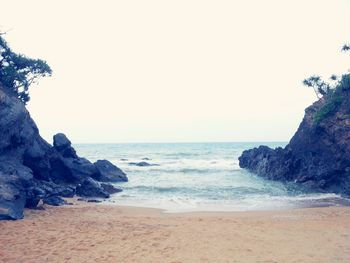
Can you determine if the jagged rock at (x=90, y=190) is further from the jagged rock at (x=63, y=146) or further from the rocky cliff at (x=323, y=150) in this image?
the rocky cliff at (x=323, y=150)

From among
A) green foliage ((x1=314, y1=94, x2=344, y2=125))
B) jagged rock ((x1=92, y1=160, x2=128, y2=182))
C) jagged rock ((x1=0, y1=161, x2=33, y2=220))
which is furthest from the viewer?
jagged rock ((x1=92, y1=160, x2=128, y2=182))

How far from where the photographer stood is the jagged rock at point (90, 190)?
22891 mm

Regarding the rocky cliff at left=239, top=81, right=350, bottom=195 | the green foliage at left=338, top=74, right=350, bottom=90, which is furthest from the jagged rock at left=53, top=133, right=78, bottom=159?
the green foliage at left=338, top=74, right=350, bottom=90

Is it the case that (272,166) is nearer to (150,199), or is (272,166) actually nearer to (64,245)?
(150,199)

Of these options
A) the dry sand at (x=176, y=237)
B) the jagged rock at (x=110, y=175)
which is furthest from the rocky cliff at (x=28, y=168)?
the jagged rock at (x=110, y=175)

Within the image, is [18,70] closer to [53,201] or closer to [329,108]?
[53,201]

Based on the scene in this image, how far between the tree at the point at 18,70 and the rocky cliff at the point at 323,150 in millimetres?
24726

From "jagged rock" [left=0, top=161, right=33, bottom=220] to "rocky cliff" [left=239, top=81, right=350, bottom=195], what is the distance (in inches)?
817

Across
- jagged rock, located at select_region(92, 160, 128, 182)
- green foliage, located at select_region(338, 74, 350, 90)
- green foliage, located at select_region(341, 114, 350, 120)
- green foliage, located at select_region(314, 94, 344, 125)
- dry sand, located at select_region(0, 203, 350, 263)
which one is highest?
green foliage, located at select_region(338, 74, 350, 90)

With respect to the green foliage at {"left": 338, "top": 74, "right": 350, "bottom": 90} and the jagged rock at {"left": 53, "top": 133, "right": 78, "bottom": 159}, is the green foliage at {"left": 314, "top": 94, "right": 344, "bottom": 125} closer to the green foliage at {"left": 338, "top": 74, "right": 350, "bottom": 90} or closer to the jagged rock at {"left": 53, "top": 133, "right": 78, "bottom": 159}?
the green foliage at {"left": 338, "top": 74, "right": 350, "bottom": 90}

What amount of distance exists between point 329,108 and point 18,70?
26.4 m

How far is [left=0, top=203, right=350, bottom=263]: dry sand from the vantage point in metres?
9.03

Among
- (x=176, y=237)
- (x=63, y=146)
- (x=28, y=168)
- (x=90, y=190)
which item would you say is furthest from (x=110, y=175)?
(x=176, y=237)

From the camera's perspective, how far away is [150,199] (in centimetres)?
2195
